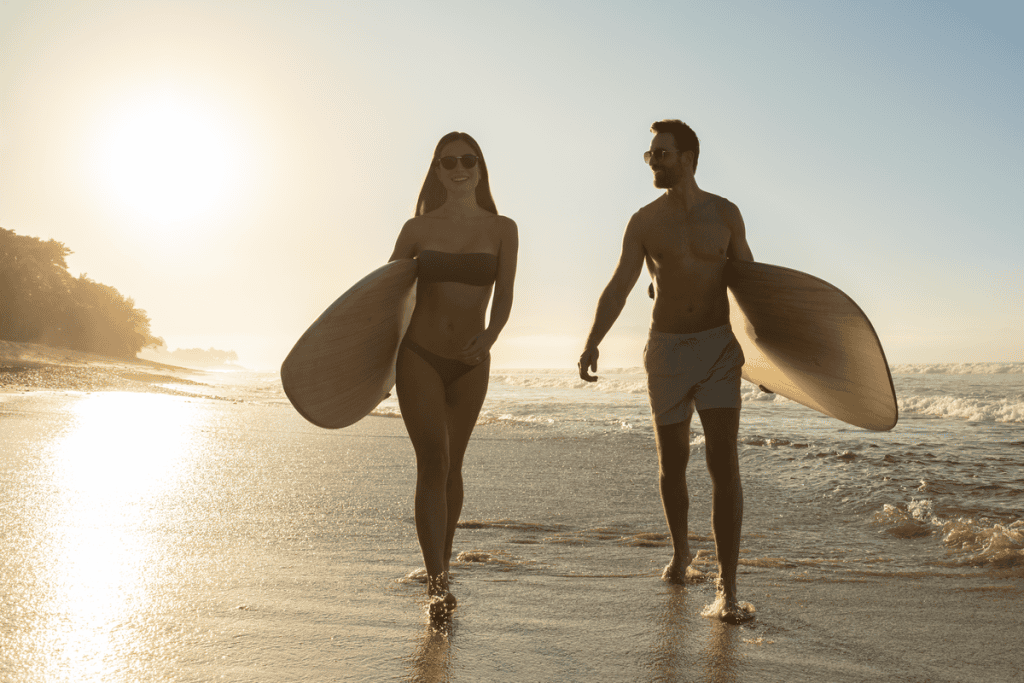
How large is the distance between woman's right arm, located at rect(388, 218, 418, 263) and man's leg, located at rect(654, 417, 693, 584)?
1.43 m

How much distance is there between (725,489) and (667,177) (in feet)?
4.77

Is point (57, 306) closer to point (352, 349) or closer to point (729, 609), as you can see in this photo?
point (352, 349)

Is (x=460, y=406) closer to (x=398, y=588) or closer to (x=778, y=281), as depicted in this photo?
(x=398, y=588)

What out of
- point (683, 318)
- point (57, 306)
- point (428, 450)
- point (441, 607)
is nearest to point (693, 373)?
point (683, 318)

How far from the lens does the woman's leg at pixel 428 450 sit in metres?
2.82

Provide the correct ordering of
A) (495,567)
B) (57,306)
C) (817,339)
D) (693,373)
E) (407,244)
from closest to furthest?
(407,244) < (693,373) < (817,339) < (495,567) < (57,306)

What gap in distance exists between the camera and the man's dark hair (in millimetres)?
3363

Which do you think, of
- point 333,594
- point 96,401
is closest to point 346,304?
point 333,594

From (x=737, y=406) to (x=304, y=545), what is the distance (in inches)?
94.5

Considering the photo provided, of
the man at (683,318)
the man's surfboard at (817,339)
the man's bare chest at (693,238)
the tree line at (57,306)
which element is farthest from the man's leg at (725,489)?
the tree line at (57,306)

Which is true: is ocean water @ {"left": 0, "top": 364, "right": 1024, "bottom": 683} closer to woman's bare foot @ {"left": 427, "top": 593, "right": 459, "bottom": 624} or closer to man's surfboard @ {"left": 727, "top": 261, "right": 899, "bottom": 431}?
woman's bare foot @ {"left": 427, "top": 593, "right": 459, "bottom": 624}

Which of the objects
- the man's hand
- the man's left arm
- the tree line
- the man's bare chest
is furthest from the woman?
the tree line

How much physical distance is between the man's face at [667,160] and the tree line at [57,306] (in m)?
39.4

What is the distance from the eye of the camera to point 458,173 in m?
3.21
